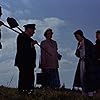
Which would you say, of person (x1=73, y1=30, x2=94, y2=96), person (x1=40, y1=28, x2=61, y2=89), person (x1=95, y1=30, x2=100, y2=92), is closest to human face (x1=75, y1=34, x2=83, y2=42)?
person (x1=73, y1=30, x2=94, y2=96)

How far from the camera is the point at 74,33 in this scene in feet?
34.0

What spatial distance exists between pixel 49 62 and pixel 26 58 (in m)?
1.84

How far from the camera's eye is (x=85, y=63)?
401 inches

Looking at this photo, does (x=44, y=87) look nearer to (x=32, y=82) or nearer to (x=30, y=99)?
(x=32, y=82)

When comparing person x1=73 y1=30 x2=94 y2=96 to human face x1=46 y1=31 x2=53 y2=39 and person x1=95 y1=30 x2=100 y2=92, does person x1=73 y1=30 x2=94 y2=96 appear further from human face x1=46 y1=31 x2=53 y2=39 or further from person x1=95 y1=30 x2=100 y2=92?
human face x1=46 y1=31 x2=53 y2=39

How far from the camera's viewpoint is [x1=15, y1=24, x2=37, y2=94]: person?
32.2ft

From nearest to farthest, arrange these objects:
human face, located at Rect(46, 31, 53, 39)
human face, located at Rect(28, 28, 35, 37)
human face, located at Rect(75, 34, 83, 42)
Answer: human face, located at Rect(28, 28, 35, 37) < human face, located at Rect(75, 34, 83, 42) < human face, located at Rect(46, 31, 53, 39)

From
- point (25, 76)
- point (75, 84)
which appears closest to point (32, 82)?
point (25, 76)

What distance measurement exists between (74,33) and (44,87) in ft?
6.77

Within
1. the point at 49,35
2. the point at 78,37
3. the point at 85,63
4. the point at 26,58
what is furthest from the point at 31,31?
the point at 49,35

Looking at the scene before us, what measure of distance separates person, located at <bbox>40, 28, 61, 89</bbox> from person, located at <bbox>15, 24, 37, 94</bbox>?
157 centimetres

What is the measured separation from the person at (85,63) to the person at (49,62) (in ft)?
4.59

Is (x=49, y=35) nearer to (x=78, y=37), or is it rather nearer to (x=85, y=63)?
(x=78, y=37)

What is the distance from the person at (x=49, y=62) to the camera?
11641 millimetres
